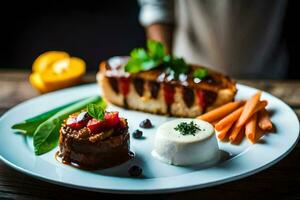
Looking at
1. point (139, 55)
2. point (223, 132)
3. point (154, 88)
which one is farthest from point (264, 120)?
point (139, 55)

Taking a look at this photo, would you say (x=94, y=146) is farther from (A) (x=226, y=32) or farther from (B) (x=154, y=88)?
A: (A) (x=226, y=32)

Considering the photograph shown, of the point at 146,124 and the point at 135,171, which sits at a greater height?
the point at 135,171

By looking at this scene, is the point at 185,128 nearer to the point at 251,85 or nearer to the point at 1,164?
the point at 1,164

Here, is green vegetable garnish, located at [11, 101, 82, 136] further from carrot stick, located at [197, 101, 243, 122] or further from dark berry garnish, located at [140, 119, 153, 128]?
carrot stick, located at [197, 101, 243, 122]

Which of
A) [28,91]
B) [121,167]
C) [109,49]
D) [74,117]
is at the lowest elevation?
[109,49]

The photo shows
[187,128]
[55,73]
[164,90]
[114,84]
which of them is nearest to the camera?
[187,128]

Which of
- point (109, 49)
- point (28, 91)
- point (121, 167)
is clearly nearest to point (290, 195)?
point (121, 167)

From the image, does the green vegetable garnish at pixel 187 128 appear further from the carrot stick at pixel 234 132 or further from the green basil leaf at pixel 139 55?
the green basil leaf at pixel 139 55
